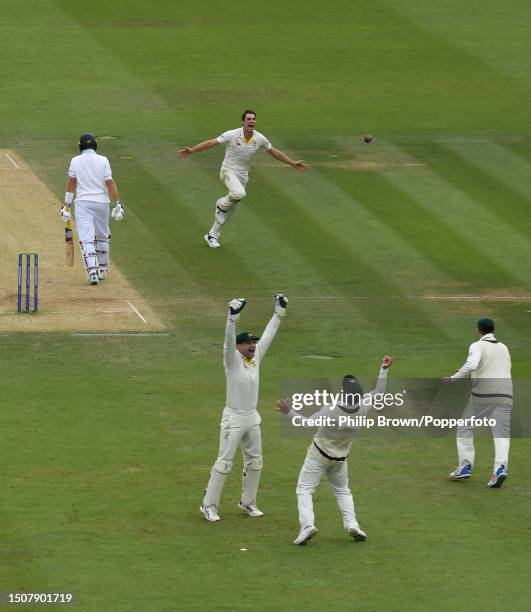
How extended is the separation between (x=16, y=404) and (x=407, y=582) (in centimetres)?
754

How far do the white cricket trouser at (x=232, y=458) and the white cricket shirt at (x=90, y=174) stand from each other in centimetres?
960

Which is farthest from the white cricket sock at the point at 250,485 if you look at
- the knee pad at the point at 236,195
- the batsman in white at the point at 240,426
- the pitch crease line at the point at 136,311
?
the knee pad at the point at 236,195

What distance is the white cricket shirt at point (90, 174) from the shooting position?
92.1 feet

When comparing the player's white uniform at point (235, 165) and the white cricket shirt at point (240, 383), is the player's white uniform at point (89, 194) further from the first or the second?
the white cricket shirt at point (240, 383)

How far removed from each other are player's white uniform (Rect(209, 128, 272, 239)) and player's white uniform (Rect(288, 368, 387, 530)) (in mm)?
11824

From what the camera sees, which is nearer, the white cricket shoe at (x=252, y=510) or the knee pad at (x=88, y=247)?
the white cricket shoe at (x=252, y=510)

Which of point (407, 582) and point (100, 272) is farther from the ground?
point (100, 272)

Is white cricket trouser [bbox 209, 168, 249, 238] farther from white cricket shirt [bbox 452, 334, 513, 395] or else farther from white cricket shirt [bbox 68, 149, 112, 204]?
white cricket shirt [bbox 452, 334, 513, 395]

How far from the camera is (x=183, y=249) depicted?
30.8 meters

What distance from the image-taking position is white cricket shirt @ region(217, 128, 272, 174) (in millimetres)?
30047

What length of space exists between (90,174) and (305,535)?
11.1 m

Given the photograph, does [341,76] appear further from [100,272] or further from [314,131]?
[100,272]

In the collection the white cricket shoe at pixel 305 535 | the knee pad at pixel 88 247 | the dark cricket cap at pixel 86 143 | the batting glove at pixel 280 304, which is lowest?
the white cricket shoe at pixel 305 535

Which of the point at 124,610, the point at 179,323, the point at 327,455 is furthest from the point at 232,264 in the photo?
the point at 124,610
